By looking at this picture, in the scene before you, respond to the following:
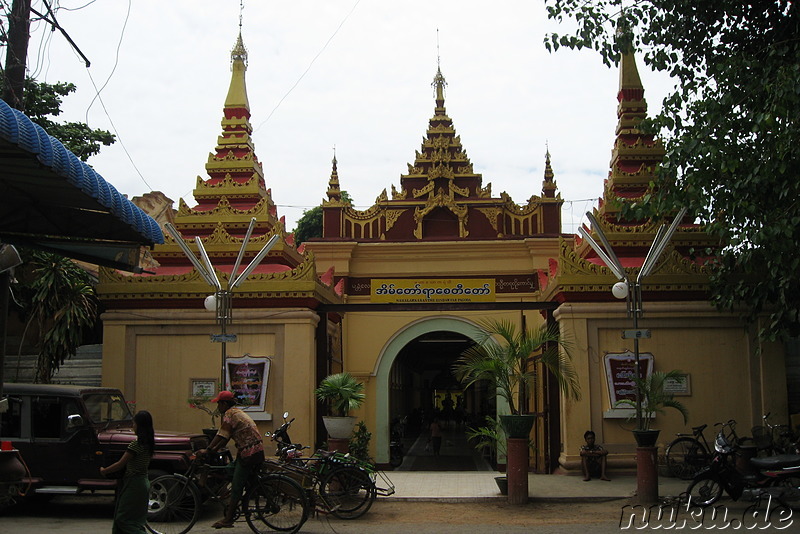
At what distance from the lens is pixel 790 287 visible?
36.7 ft

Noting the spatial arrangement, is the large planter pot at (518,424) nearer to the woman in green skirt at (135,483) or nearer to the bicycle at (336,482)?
the bicycle at (336,482)

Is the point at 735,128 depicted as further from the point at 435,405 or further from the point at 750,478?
the point at 435,405

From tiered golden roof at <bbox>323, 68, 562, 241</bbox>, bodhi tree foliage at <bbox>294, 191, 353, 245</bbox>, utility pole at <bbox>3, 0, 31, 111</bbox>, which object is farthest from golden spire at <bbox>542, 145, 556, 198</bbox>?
bodhi tree foliage at <bbox>294, 191, 353, 245</bbox>

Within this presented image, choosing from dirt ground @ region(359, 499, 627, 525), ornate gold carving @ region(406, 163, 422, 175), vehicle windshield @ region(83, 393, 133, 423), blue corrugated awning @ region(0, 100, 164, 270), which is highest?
Result: ornate gold carving @ region(406, 163, 422, 175)

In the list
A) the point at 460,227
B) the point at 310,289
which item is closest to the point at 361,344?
the point at 460,227

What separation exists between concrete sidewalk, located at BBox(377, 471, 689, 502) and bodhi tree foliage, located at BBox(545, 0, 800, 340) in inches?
114

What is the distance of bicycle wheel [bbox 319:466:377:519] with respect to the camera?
10148 mm

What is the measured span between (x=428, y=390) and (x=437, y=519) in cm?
3080

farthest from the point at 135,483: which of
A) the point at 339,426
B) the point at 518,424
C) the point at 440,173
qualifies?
the point at 440,173

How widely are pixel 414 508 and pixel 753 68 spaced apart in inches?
285

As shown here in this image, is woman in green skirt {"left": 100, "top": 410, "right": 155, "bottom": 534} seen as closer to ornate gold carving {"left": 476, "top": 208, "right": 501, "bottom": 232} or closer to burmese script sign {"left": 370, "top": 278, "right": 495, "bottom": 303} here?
burmese script sign {"left": 370, "top": 278, "right": 495, "bottom": 303}

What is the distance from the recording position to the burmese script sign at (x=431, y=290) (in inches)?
704

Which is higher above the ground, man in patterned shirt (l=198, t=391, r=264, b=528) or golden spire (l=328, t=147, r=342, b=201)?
golden spire (l=328, t=147, r=342, b=201)

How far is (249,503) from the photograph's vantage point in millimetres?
9000
